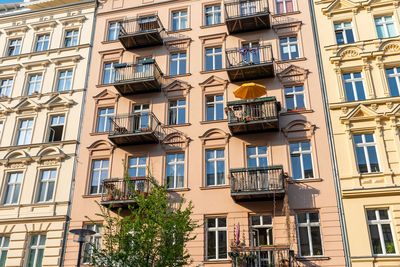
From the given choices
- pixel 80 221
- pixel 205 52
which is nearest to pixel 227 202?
pixel 80 221

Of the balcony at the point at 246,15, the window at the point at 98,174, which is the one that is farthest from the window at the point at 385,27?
the window at the point at 98,174

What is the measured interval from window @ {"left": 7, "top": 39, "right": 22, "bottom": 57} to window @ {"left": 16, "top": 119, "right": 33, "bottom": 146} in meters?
5.60

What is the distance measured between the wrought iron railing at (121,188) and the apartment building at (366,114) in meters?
9.02

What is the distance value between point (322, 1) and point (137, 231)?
15.9 meters

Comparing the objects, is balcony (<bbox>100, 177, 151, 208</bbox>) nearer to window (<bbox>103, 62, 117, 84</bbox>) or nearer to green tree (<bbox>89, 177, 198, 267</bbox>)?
green tree (<bbox>89, 177, 198, 267</bbox>)

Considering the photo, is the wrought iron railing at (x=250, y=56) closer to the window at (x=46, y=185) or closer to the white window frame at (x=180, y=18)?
the white window frame at (x=180, y=18)

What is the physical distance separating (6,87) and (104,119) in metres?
7.79

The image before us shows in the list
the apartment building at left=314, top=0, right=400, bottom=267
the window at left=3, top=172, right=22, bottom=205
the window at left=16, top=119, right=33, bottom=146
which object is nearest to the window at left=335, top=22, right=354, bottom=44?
the apartment building at left=314, top=0, right=400, bottom=267

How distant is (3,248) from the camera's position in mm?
19203

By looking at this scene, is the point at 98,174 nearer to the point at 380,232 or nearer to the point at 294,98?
the point at 294,98

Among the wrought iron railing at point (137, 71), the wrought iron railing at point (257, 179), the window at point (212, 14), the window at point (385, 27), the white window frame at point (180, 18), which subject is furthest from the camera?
the white window frame at point (180, 18)

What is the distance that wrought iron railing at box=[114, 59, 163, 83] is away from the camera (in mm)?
20703

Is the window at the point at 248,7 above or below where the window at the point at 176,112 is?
above

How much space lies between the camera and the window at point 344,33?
65.5 ft
